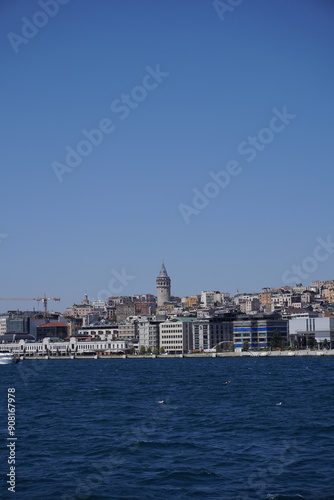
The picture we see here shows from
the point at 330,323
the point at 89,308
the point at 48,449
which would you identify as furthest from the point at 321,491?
the point at 89,308

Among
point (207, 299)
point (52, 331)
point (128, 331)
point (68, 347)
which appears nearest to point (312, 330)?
point (128, 331)

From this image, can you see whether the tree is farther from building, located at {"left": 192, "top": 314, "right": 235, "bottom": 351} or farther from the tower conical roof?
the tower conical roof

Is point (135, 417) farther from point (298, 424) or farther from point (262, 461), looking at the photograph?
point (262, 461)

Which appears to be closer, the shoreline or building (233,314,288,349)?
the shoreline

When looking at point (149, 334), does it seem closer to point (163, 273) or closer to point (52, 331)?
point (52, 331)

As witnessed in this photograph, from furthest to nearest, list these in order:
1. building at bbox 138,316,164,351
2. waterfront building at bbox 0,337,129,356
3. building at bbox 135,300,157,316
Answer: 1. building at bbox 135,300,157,316
2. waterfront building at bbox 0,337,129,356
3. building at bbox 138,316,164,351

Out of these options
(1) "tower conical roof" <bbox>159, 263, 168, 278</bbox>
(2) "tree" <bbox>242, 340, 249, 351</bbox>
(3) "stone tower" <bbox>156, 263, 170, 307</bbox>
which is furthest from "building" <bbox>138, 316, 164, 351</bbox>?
(1) "tower conical roof" <bbox>159, 263, 168, 278</bbox>

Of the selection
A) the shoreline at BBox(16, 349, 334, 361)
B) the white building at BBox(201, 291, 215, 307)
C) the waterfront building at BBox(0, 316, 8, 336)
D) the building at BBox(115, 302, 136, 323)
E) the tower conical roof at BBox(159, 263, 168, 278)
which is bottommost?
the shoreline at BBox(16, 349, 334, 361)

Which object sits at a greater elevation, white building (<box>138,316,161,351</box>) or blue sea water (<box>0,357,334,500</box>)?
white building (<box>138,316,161,351</box>)
